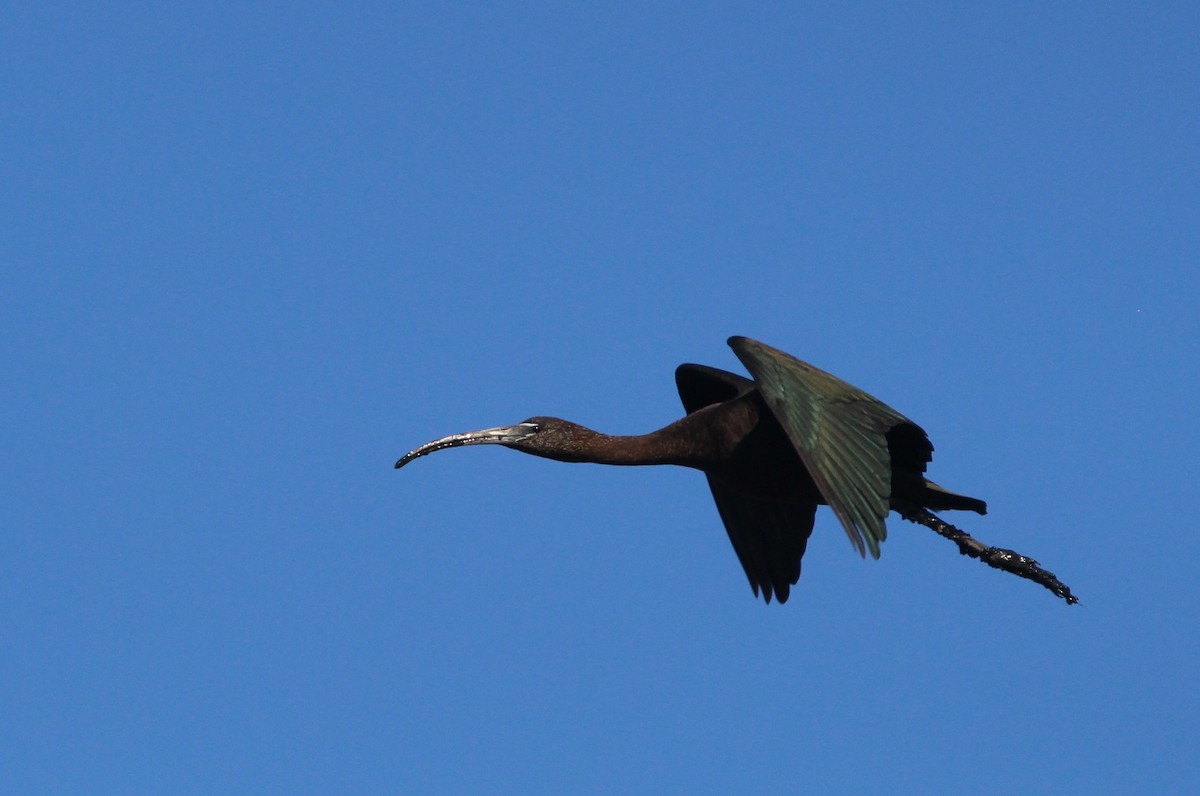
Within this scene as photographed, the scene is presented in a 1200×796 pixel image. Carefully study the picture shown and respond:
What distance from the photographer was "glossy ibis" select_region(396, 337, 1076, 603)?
11297 mm

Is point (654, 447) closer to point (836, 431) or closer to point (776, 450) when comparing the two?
point (776, 450)

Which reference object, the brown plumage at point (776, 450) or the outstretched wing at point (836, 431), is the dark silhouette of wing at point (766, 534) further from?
the outstretched wing at point (836, 431)

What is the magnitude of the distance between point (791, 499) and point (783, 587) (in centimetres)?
169

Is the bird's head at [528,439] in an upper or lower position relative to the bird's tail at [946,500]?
upper

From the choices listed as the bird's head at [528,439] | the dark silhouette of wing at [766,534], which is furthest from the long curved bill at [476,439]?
the dark silhouette of wing at [766,534]

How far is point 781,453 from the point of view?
12.8m

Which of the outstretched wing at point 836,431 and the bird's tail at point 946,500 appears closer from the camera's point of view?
the outstretched wing at point 836,431

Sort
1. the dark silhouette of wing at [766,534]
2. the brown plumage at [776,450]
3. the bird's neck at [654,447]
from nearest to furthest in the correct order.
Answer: the brown plumage at [776,450], the bird's neck at [654,447], the dark silhouette of wing at [766,534]

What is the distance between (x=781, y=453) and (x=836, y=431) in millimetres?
1287

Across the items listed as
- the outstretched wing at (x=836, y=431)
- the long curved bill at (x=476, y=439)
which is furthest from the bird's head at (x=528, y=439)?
the outstretched wing at (x=836, y=431)

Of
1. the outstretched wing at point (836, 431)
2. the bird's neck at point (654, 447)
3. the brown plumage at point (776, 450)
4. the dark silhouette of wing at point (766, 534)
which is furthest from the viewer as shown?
the dark silhouette of wing at point (766, 534)

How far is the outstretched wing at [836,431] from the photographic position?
434 inches

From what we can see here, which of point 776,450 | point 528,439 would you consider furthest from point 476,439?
point 776,450

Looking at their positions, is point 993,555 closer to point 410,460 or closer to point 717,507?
point 717,507
